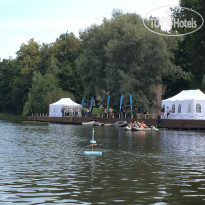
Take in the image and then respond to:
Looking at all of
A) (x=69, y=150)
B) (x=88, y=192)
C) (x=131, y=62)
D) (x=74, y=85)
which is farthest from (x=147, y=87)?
(x=88, y=192)

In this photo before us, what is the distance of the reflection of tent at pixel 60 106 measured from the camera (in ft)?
327

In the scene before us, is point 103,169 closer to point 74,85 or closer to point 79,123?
point 79,123

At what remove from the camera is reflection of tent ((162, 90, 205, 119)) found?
66.1 m

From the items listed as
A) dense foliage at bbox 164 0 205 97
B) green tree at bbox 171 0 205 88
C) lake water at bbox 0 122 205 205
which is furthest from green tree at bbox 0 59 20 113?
lake water at bbox 0 122 205 205

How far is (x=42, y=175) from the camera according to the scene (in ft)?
60.3

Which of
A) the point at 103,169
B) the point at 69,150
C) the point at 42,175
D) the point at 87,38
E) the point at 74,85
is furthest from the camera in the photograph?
the point at 74,85

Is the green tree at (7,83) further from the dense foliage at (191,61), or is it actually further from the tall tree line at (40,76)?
the dense foliage at (191,61)

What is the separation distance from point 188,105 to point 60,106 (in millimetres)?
38972

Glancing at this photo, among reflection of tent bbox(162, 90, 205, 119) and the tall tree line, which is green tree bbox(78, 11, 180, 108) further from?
the tall tree line

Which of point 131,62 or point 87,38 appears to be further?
point 87,38

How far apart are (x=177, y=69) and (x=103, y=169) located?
63.0 m

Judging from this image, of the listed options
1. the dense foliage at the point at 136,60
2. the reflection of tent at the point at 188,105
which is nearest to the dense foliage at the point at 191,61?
the dense foliage at the point at 136,60

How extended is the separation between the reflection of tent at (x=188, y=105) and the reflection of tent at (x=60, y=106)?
31839 millimetres

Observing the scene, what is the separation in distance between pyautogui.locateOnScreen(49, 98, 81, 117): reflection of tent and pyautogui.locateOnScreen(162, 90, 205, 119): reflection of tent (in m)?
31.8
